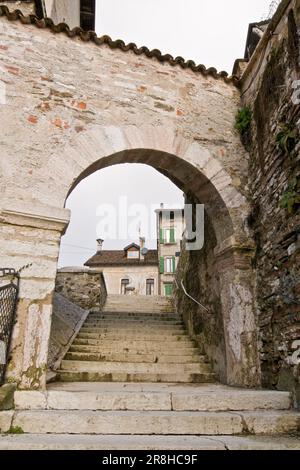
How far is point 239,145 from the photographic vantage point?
4836 millimetres

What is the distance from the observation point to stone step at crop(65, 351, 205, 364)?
514 cm

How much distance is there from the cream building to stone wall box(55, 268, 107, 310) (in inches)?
554

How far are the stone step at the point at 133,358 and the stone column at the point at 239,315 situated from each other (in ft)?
3.99

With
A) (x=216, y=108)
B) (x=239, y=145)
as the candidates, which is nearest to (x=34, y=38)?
(x=216, y=108)

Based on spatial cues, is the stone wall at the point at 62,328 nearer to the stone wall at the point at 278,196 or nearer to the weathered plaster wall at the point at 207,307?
the weathered plaster wall at the point at 207,307

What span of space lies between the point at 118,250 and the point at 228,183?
2426 centimetres

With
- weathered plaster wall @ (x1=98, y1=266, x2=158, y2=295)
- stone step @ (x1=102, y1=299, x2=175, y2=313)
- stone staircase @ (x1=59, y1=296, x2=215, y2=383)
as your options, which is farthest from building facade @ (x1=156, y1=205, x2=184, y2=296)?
stone staircase @ (x1=59, y1=296, x2=215, y2=383)

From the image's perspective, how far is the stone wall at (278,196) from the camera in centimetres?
343

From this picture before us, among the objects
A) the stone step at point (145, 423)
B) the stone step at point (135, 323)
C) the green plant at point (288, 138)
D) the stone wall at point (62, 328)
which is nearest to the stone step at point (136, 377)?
the stone wall at point (62, 328)

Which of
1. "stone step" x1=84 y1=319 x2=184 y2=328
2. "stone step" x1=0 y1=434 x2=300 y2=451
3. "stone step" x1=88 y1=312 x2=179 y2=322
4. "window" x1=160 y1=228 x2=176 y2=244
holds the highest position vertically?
"window" x1=160 y1=228 x2=176 y2=244

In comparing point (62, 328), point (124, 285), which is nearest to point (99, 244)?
point (124, 285)

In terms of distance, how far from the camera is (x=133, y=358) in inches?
206

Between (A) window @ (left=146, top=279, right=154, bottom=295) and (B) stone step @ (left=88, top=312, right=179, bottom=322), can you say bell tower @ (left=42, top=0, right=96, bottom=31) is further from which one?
(A) window @ (left=146, top=279, right=154, bottom=295)

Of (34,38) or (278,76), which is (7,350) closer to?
(34,38)
